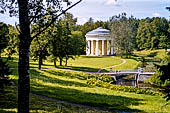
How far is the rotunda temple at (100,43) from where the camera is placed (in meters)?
74.9

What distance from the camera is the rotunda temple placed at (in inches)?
2950

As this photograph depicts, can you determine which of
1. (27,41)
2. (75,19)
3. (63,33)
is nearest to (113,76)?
(63,33)

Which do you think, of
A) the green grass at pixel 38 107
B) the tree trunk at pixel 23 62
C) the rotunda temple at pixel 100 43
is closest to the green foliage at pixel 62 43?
the green grass at pixel 38 107

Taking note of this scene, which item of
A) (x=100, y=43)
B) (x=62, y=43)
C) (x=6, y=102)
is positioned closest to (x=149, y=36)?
(x=100, y=43)

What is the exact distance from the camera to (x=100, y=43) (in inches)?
3039

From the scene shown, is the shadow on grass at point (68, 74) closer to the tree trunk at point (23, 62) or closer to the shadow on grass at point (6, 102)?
the shadow on grass at point (6, 102)

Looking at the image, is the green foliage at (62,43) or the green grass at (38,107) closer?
the green grass at (38,107)

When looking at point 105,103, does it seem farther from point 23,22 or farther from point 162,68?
point 23,22

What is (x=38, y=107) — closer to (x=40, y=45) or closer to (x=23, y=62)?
(x=23, y=62)

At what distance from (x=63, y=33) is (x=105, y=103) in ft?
76.5

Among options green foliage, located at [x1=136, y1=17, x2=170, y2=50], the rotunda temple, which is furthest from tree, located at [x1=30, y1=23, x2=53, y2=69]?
green foliage, located at [x1=136, y1=17, x2=170, y2=50]

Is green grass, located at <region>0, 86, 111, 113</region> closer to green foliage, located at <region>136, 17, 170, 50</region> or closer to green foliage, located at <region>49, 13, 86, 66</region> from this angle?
green foliage, located at <region>49, 13, 86, 66</region>

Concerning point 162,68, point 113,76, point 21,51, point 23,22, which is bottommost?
point 113,76

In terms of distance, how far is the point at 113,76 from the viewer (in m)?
37.6
